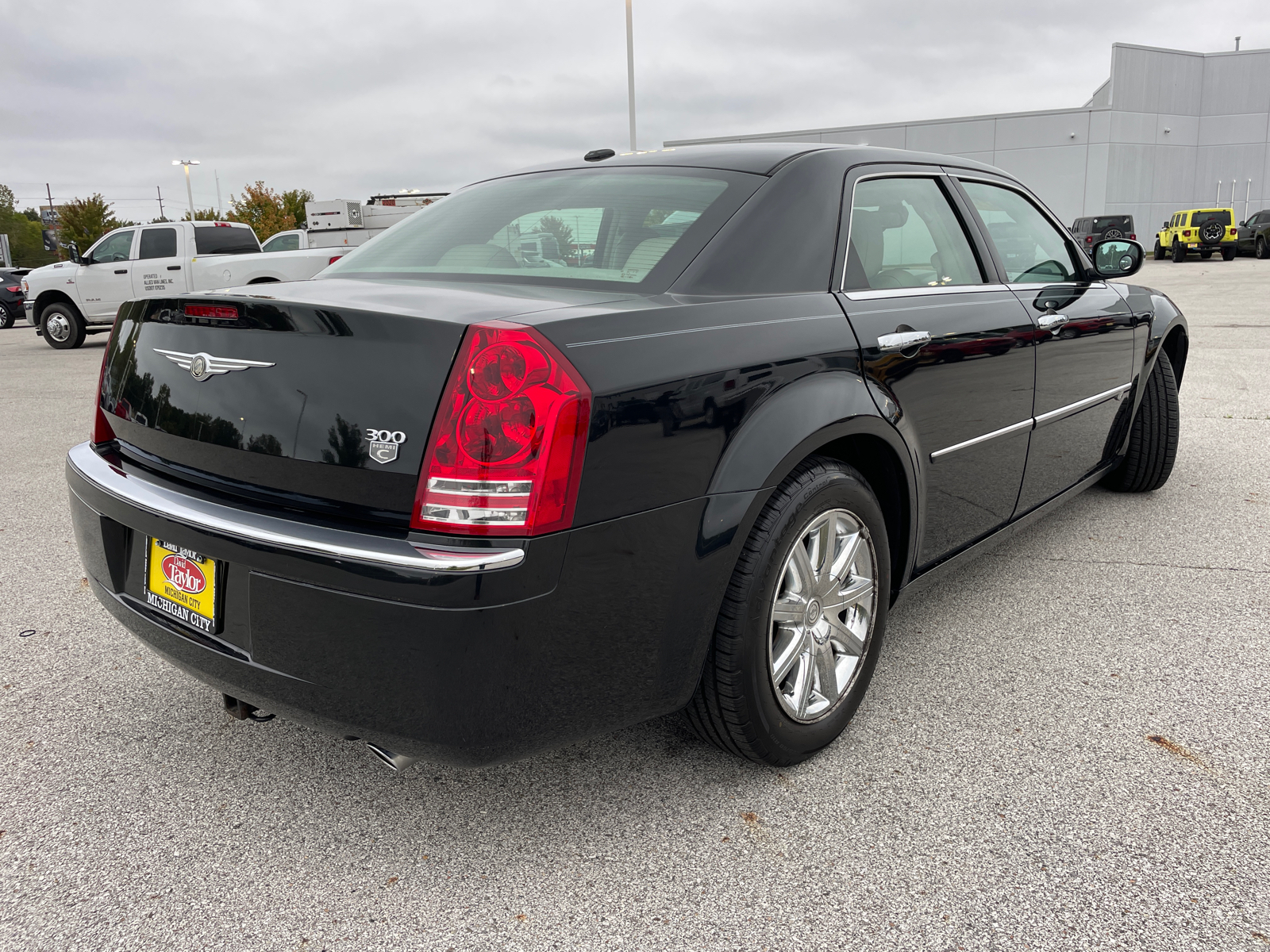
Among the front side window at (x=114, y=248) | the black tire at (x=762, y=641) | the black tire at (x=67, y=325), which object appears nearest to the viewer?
the black tire at (x=762, y=641)

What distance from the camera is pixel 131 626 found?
230cm

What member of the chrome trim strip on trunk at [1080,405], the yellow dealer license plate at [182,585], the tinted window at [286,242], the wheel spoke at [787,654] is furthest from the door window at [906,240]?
the tinted window at [286,242]

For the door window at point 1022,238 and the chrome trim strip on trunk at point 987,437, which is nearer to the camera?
the chrome trim strip on trunk at point 987,437

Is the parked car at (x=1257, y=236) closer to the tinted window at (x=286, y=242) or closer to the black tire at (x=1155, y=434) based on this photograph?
the tinted window at (x=286, y=242)

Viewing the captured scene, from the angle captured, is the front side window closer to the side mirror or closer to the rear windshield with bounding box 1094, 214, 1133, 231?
the side mirror

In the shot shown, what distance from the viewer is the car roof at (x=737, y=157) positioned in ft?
8.64

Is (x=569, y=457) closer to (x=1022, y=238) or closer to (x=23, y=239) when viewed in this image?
(x=1022, y=238)

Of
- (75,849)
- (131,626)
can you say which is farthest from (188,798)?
(131,626)

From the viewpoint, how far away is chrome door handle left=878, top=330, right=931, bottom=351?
254 centimetres

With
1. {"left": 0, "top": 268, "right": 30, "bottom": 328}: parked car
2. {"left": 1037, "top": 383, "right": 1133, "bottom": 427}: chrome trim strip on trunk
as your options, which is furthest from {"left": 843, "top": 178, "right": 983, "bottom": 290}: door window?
{"left": 0, "top": 268, "right": 30, "bottom": 328}: parked car

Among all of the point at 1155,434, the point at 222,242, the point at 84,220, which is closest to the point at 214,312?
the point at 1155,434

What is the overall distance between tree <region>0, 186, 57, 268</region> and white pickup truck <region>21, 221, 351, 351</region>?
87468 mm

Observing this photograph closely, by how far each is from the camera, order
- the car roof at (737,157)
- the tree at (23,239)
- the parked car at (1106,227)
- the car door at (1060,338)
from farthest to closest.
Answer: the tree at (23,239)
the parked car at (1106,227)
the car door at (1060,338)
the car roof at (737,157)

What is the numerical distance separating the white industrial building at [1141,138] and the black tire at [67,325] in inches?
1244
